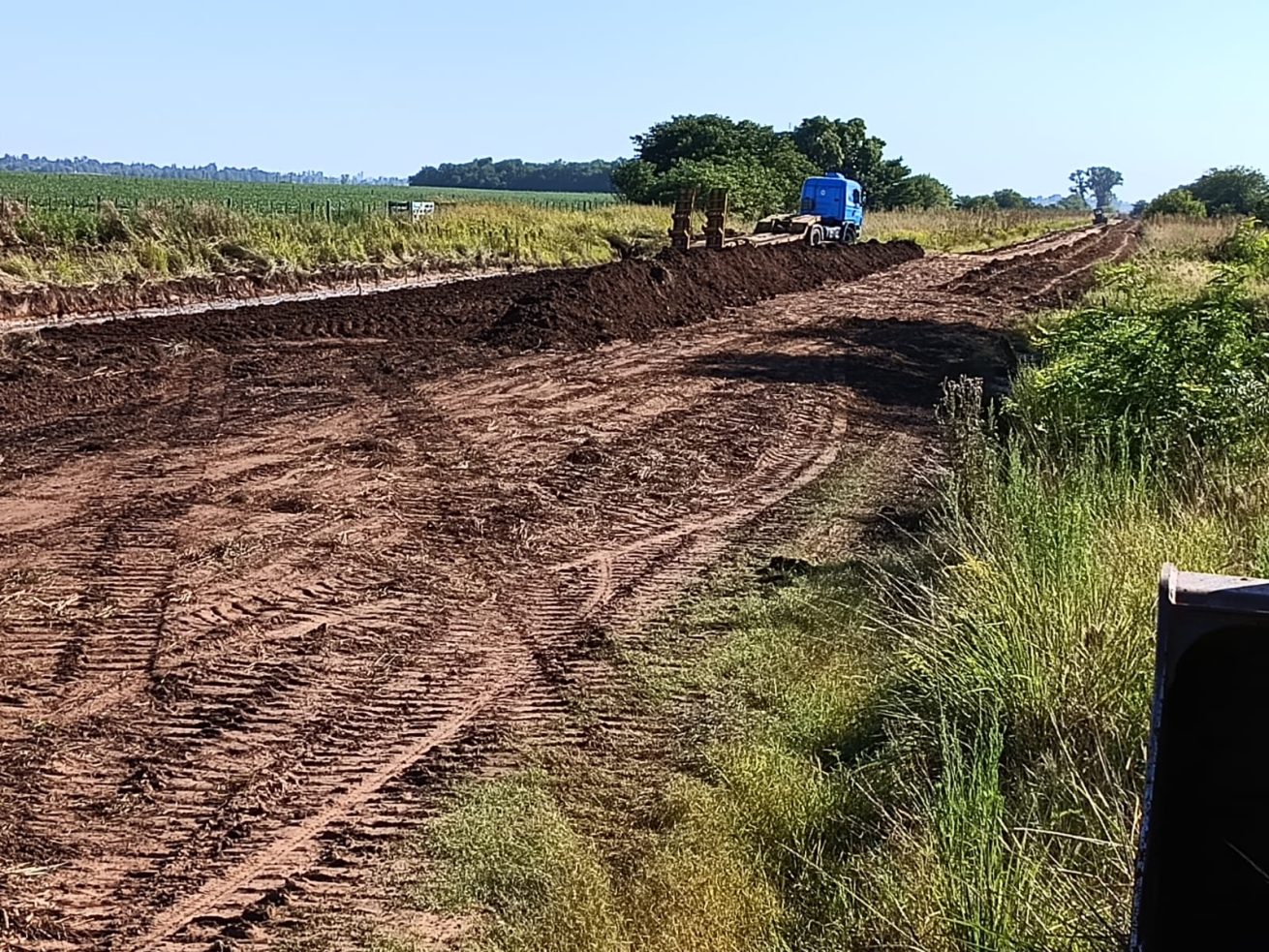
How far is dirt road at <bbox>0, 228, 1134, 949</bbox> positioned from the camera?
4.93m

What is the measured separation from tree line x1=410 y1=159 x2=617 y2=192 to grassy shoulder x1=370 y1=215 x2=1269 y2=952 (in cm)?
14768

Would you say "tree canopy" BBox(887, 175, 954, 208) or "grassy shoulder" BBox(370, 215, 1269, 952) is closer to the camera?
"grassy shoulder" BBox(370, 215, 1269, 952)

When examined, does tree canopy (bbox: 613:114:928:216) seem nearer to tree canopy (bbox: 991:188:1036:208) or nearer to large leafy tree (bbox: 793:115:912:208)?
large leafy tree (bbox: 793:115:912:208)

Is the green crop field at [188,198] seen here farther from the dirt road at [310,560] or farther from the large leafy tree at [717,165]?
the dirt road at [310,560]

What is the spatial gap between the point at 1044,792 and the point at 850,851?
0.70 metres

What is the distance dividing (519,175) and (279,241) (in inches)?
5558

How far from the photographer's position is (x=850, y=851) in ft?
14.9

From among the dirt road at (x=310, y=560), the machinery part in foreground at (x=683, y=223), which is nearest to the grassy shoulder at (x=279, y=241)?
the machinery part in foreground at (x=683, y=223)

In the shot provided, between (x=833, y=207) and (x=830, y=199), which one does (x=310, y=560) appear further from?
(x=830, y=199)

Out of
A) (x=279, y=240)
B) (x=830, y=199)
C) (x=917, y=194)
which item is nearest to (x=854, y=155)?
(x=917, y=194)

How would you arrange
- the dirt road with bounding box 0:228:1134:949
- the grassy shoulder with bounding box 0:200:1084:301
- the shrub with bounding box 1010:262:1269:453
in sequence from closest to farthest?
the dirt road with bounding box 0:228:1134:949, the shrub with bounding box 1010:262:1269:453, the grassy shoulder with bounding box 0:200:1084:301

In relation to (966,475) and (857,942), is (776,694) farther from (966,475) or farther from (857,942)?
(966,475)

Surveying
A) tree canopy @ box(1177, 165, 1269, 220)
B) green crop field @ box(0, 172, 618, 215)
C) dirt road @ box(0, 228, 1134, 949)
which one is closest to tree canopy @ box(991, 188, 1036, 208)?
tree canopy @ box(1177, 165, 1269, 220)

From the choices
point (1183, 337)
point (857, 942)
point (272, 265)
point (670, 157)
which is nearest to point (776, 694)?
point (857, 942)
